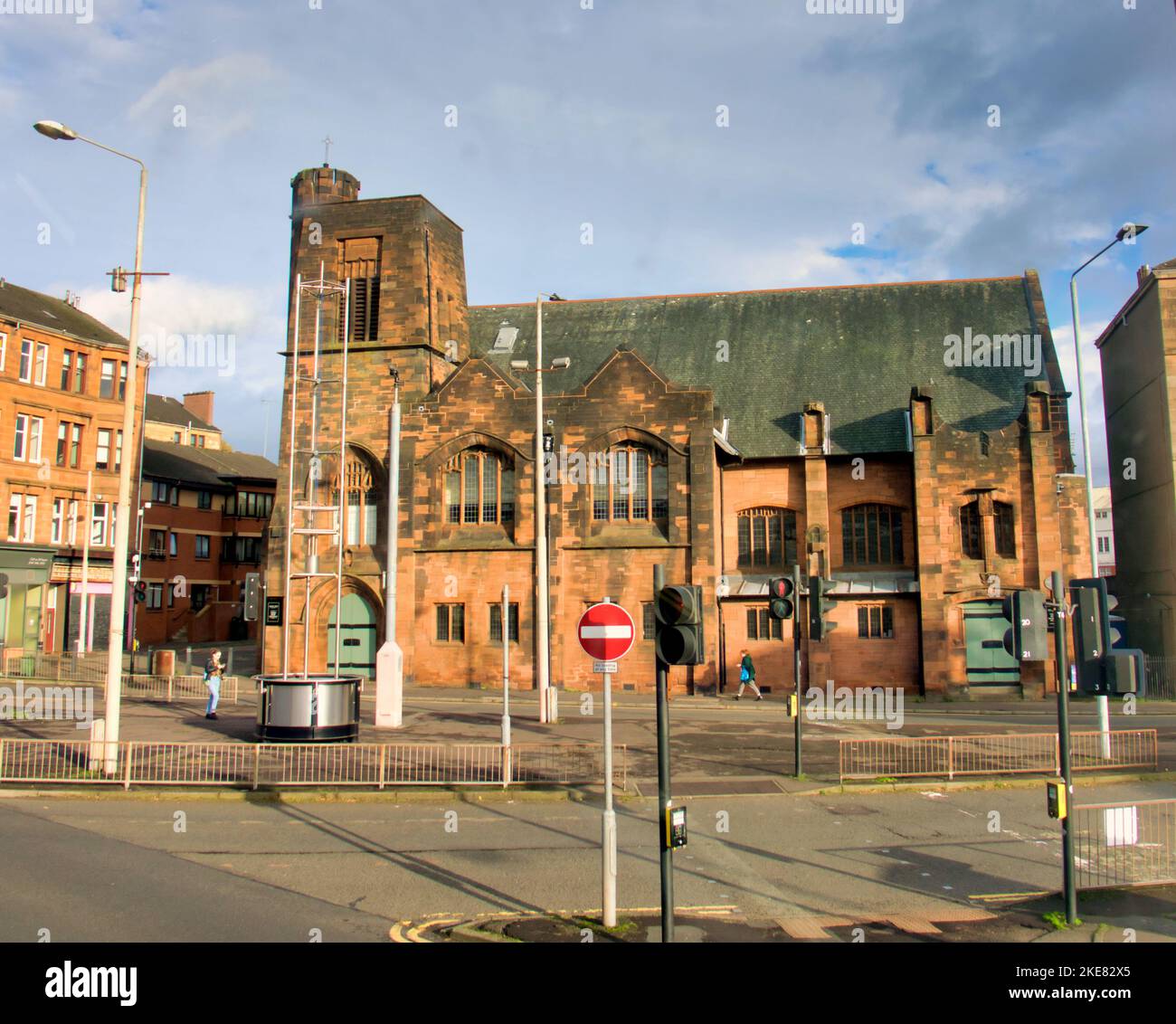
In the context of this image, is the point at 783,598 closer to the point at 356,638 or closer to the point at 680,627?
the point at 680,627

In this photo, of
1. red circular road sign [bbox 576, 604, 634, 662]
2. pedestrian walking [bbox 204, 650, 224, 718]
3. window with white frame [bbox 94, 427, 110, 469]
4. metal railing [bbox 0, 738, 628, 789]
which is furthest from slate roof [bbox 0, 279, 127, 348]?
red circular road sign [bbox 576, 604, 634, 662]

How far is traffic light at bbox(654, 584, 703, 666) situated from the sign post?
0.36 m

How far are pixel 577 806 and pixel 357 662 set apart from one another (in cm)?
2034

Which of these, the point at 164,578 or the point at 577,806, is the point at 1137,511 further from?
Answer: the point at 164,578

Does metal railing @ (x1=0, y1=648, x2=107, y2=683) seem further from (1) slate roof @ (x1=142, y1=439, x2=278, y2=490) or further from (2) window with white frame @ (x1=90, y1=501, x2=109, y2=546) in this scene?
(1) slate roof @ (x1=142, y1=439, x2=278, y2=490)

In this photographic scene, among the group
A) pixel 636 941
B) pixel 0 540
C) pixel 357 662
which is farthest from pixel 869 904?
pixel 0 540

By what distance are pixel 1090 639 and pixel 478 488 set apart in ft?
83.3

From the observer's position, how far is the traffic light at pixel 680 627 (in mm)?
7840

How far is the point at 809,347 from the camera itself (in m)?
35.6

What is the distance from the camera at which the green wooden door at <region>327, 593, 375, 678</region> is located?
32.7m

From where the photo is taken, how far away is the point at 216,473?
58406 mm

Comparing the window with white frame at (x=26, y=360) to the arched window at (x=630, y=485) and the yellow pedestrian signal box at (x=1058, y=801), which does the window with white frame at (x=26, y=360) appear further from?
the yellow pedestrian signal box at (x=1058, y=801)

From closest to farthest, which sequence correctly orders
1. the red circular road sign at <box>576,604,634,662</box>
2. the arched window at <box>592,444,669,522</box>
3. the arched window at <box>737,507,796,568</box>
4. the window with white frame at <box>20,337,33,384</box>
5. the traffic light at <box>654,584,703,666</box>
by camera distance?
1. the traffic light at <box>654,584,703,666</box>
2. the red circular road sign at <box>576,604,634,662</box>
3. the arched window at <box>592,444,669,522</box>
4. the arched window at <box>737,507,796,568</box>
5. the window with white frame at <box>20,337,33,384</box>

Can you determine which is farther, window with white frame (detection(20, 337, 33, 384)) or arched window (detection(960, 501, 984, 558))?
window with white frame (detection(20, 337, 33, 384))
